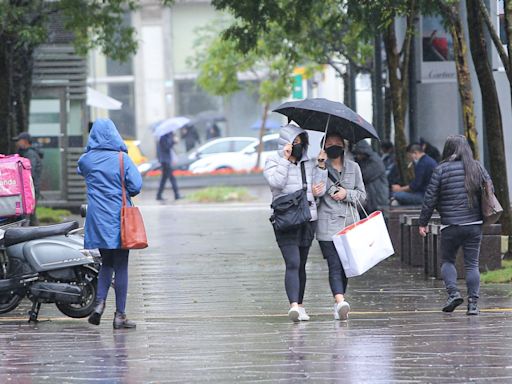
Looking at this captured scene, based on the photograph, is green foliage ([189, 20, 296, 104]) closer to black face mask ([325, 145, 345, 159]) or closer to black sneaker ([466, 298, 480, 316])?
black face mask ([325, 145, 345, 159])

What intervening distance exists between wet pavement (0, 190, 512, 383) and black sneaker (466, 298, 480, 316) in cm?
8

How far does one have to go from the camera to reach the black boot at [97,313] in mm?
11367

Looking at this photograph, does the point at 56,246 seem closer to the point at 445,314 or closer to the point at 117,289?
the point at 117,289

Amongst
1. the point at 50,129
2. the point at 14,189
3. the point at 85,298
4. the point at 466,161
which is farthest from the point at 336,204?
the point at 50,129

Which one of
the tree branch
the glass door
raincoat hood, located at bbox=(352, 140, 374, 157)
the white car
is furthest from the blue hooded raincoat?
the white car

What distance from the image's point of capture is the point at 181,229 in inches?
985

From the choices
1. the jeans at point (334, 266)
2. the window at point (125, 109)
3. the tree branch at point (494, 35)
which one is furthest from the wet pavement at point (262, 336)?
the window at point (125, 109)

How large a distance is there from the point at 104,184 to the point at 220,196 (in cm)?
2362

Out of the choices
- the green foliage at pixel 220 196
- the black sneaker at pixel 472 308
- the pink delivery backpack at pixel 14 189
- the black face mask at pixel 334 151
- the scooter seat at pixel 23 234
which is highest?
the black face mask at pixel 334 151

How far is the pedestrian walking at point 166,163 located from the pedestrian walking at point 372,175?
1747 centimetres

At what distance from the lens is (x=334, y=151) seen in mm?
11914

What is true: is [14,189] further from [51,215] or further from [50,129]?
[50,129]

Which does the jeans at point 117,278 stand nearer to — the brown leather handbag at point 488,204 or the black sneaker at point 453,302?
the black sneaker at point 453,302

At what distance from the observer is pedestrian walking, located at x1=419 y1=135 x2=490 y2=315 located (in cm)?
1212
